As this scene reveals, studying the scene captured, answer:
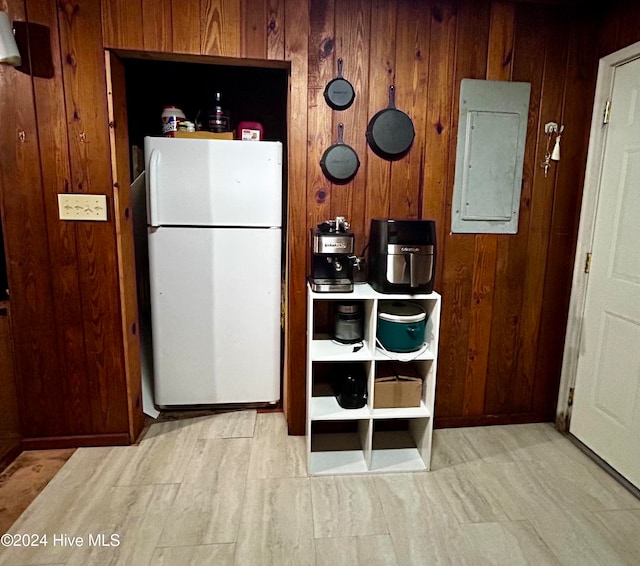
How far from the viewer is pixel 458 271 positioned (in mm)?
2223

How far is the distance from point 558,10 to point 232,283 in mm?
2187

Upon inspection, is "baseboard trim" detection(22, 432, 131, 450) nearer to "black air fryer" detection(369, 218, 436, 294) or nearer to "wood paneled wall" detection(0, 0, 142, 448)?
"wood paneled wall" detection(0, 0, 142, 448)

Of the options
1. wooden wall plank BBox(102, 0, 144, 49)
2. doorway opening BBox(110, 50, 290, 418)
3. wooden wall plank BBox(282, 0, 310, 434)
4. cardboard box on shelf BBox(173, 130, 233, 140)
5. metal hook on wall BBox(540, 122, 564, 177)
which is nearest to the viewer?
wooden wall plank BBox(102, 0, 144, 49)

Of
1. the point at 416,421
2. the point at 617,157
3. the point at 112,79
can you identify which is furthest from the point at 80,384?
the point at 617,157

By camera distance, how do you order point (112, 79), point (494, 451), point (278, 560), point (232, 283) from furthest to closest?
point (232, 283) → point (494, 451) → point (112, 79) → point (278, 560)

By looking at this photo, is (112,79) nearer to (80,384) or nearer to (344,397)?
(80,384)

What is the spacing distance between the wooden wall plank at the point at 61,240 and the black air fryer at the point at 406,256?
1465 mm

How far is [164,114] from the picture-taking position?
2381 millimetres

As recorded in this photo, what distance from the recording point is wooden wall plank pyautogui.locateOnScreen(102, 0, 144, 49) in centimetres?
181

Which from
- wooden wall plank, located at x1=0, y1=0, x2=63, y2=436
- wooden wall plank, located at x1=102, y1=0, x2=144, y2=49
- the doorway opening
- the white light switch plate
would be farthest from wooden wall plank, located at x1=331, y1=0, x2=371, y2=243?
wooden wall plank, located at x1=0, y1=0, x2=63, y2=436

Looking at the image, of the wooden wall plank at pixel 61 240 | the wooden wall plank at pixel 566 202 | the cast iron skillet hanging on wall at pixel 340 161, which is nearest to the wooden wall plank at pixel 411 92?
the cast iron skillet hanging on wall at pixel 340 161

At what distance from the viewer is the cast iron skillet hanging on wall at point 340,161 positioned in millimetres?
2006

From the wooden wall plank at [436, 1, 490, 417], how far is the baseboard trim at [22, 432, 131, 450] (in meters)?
1.73

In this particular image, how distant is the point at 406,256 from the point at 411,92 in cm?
85
